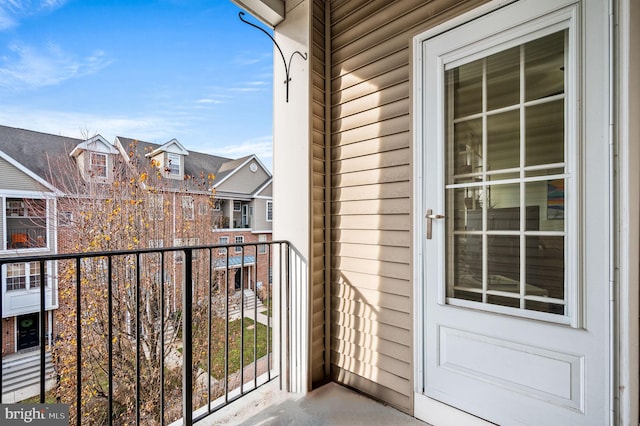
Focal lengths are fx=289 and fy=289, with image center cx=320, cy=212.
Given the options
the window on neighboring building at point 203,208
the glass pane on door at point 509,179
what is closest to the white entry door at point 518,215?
the glass pane on door at point 509,179

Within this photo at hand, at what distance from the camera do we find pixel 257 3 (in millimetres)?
2000

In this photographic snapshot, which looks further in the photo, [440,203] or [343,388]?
[343,388]

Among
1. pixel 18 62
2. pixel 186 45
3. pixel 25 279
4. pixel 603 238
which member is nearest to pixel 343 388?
pixel 603 238

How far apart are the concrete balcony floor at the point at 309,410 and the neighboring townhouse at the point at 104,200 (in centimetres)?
73

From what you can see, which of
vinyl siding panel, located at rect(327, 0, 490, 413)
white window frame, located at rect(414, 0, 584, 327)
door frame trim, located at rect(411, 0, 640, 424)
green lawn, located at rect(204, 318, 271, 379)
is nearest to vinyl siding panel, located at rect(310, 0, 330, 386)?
vinyl siding panel, located at rect(327, 0, 490, 413)

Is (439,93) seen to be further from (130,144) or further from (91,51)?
(91,51)

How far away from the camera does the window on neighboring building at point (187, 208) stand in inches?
171

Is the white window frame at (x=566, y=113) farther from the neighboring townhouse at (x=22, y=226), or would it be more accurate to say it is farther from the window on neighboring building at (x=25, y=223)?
the window on neighboring building at (x=25, y=223)

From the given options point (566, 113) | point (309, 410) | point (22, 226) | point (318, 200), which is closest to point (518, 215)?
point (566, 113)

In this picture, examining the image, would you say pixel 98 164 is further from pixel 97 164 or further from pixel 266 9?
pixel 266 9

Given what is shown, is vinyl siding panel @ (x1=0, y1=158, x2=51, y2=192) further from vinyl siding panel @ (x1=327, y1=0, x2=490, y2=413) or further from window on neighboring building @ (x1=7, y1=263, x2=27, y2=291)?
vinyl siding panel @ (x1=327, y1=0, x2=490, y2=413)

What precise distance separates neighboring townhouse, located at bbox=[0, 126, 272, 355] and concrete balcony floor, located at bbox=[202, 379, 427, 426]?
2.41ft

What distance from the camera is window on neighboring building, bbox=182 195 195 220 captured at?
434 centimetres

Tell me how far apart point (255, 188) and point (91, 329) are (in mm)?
3057
